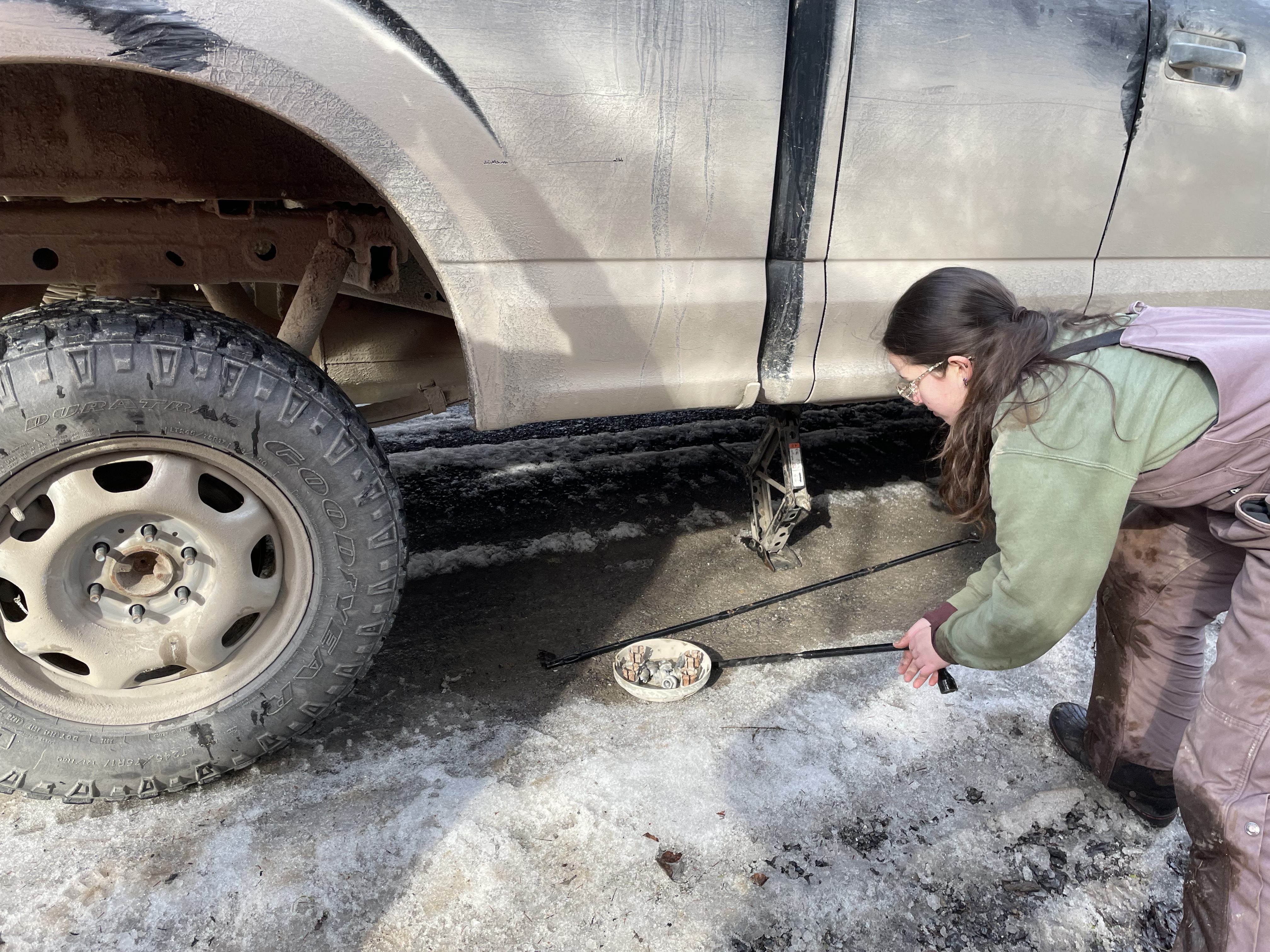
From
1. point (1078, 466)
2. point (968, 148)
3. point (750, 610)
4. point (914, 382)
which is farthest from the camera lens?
point (750, 610)

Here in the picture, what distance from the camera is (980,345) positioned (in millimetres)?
1439

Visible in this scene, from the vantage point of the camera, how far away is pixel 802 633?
256 cm

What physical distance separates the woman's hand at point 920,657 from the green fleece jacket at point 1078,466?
0.22 metres

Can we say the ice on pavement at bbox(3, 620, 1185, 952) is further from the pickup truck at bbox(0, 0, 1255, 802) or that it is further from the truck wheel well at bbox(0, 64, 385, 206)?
the truck wheel well at bbox(0, 64, 385, 206)

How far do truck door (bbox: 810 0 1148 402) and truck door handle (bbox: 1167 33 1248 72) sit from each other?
0.10 m

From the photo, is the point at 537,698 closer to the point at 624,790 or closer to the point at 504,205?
the point at 624,790

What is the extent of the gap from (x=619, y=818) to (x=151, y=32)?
1751 mm

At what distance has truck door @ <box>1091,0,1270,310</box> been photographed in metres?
2.11

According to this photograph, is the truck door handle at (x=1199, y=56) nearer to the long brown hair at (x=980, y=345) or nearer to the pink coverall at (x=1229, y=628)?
the pink coverall at (x=1229, y=628)

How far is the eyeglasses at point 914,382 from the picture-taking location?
1.50 meters

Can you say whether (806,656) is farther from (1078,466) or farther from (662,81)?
(662,81)

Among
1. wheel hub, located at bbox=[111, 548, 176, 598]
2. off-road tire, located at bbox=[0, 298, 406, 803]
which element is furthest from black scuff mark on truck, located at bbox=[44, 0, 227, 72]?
wheel hub, located at bbox=[111, 548, 176, 598]

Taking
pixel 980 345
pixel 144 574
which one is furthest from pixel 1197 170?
pixel 144 574

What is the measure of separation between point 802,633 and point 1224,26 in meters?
2.01
